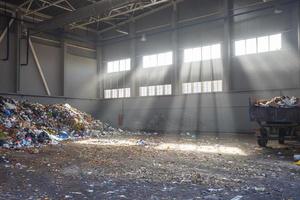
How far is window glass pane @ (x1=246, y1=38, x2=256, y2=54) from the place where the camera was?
15344mm

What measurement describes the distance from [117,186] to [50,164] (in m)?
2.59

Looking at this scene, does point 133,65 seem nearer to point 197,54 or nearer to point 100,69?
point 100,69

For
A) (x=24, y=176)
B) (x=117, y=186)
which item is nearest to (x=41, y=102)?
(x=24, y=176)

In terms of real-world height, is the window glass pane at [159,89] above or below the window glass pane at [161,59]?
below

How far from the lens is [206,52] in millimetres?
16938

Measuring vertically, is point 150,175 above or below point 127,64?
below

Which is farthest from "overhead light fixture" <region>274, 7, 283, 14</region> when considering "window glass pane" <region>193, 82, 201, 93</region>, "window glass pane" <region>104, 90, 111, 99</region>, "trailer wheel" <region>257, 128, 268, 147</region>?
"window glass pane" <region>104, 90, 111, 99</region>

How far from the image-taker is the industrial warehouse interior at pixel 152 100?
16.6ft

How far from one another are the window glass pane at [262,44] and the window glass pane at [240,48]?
0.79 metres

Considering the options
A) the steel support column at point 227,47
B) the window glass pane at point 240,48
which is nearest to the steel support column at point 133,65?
the steel support column at point 227,47

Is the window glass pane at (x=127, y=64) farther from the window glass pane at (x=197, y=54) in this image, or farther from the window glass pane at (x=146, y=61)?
the window glass pane at (x=197, y=54)

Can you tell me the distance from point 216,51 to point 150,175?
12527mm

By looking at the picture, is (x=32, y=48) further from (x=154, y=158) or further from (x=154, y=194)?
(x=154, y=194)

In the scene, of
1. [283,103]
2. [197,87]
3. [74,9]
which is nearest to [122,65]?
[74,9]
